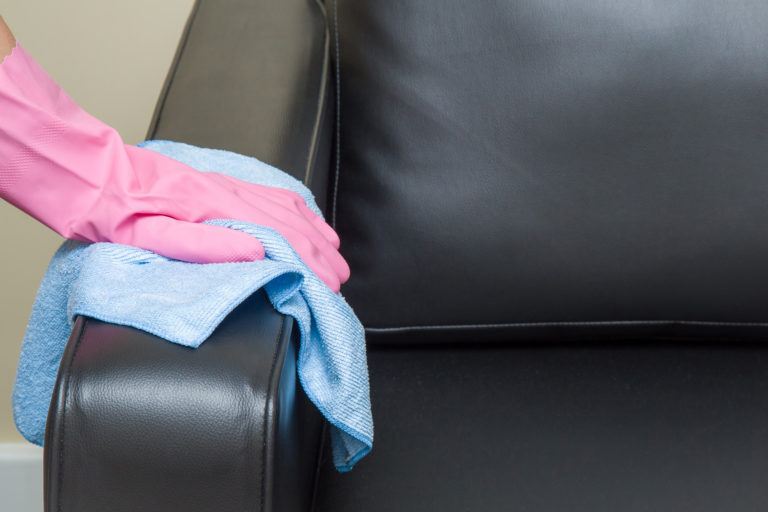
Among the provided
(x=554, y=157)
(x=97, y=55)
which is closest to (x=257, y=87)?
(x=554, y=157)

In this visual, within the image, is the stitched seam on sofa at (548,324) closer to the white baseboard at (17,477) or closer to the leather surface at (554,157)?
the leather surface at (554,157)

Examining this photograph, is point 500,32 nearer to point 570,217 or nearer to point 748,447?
point 570,217

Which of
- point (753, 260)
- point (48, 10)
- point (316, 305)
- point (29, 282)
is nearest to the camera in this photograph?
point (316, 305)

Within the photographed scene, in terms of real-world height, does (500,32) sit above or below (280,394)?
above

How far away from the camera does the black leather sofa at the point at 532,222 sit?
0.93 meters

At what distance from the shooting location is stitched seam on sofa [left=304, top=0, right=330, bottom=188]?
963 mm

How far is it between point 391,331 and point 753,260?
1.30ft

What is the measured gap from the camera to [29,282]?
158 cm

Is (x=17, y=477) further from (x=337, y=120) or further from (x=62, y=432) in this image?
(x=62, y=432)

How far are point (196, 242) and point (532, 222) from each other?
0.44 meters

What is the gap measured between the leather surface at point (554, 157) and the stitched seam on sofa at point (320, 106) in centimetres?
3

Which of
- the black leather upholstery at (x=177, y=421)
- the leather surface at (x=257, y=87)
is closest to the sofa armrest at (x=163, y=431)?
the black leather upholstery at (x=177, y=421)

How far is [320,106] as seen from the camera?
1.04 m

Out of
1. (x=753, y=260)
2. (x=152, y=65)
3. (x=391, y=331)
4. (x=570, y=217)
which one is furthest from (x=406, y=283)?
(x=152, y=65)
